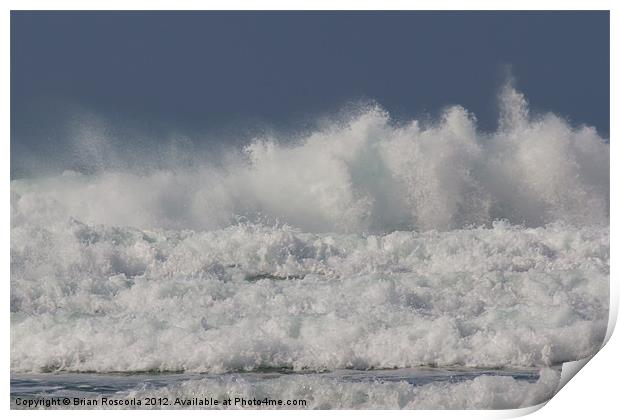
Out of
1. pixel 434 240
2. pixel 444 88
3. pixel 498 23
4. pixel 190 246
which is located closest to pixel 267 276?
pixel 190 246

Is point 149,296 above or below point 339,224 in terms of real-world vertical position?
below

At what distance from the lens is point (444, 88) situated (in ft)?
21.0

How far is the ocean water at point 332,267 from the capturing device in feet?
19.8

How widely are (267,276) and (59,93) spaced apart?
202 centimetres

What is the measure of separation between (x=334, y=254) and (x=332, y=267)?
94mm

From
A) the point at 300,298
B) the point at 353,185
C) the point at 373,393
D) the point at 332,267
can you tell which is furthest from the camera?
the point at 332,267

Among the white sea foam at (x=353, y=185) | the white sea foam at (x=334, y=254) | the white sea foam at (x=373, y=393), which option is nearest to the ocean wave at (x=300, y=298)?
the white sea foam at (x=334, y=254)

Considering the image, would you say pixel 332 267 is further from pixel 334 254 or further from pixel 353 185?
pixel 353 185

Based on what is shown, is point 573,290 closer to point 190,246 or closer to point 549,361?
point 549,361

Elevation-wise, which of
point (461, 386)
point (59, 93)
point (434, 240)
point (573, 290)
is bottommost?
point (461, 386)

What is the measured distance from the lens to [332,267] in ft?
24.4

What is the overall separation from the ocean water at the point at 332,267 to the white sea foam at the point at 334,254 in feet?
0.05

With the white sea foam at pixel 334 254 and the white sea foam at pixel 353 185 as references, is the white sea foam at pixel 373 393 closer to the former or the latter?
the white sea foam at pixel 334 254

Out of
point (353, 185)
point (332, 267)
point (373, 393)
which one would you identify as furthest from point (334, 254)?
point (373, 393)
